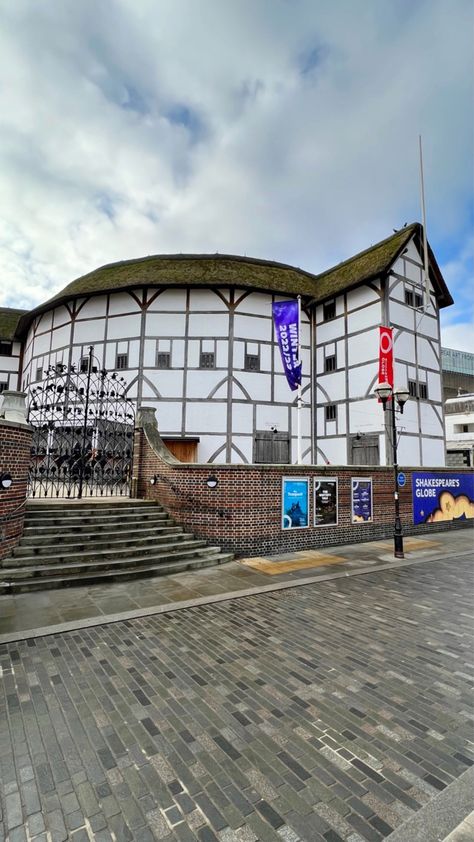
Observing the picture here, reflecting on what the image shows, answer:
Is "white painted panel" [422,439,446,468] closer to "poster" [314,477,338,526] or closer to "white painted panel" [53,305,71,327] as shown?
"poster" [314,477,338,526]

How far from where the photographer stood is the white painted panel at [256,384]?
19625mm

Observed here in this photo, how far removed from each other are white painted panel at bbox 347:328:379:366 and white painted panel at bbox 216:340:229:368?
6.09 meters

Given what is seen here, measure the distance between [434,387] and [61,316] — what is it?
2047 cm

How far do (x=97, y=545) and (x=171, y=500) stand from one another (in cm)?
232

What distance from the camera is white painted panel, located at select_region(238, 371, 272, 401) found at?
19.6 meters

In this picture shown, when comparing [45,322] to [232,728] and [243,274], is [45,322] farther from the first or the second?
[232,728]

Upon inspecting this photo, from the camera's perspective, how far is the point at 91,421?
19.4m

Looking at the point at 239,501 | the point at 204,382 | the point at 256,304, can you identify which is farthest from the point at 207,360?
the point at 239,501

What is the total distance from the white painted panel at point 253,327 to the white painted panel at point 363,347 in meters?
4.09

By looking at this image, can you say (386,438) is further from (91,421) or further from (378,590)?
(91,421)

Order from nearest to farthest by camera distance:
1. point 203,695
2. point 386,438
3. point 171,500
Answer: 1. point 203,695
2. point 171,500
3. point 386,438

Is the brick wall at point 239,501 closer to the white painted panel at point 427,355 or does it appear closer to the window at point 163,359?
the window at point 163,359

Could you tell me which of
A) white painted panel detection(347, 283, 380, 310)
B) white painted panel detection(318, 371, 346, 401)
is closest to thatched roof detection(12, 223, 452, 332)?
white painted panel detection(347, 283, 380, 310)

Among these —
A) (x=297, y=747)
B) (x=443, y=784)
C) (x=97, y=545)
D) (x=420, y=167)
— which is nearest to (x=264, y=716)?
(x=297, y=747)
